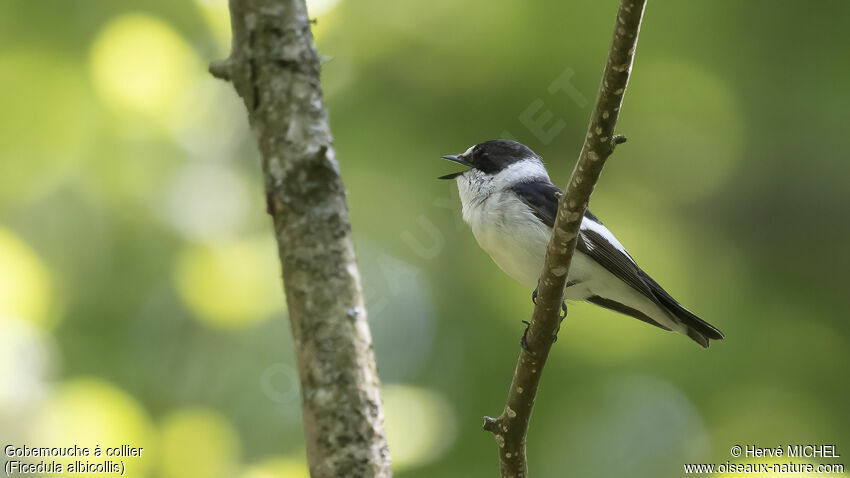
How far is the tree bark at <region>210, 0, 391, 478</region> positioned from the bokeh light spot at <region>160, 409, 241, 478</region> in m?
2.31

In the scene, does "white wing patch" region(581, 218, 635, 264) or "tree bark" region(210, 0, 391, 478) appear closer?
"tree bark" region(210, 0, 391, 478)

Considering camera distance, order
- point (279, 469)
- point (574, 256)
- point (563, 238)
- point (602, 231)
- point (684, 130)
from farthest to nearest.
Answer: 1. point (684, 130)
2. point (602, 231)
3. point (574, 256)
4. point (279, 469)
5. point (563, 238)

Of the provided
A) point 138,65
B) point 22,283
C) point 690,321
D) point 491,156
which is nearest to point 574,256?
point 690,321

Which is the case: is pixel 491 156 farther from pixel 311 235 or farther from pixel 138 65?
pixel 311 235

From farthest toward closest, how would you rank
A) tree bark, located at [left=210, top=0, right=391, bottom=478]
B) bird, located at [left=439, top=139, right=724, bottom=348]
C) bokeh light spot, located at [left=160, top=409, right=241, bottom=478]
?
1. bird, located at [left=439, top=139, right=724, bottom=348]
2. bokeh light spot, located at [left=160, top=409, right=241, bottom=478]
3. tree bark, located at [left=210, top=0, right=391, bottom=478]

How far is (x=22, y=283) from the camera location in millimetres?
3893

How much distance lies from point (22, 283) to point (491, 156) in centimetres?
254

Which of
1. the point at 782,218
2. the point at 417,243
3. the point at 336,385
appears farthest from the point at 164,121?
the point at 782,218

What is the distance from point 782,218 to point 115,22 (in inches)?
162

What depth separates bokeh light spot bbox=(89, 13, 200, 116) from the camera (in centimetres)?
438

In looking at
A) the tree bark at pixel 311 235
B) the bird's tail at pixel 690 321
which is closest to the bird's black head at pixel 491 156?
the bird's tail at pixel 690 321

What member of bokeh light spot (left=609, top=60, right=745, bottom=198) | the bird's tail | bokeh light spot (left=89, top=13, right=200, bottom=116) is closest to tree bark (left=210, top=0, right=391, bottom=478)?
the bird's tail

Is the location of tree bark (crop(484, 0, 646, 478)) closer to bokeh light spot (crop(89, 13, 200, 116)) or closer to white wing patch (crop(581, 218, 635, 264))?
white wing patch (crop(581, 218, 635, 264))

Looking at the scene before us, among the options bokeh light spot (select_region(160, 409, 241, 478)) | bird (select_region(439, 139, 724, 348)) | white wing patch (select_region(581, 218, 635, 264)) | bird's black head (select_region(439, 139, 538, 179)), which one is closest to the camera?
bokeh light spot (select_region(160, 409, 241, 478))
